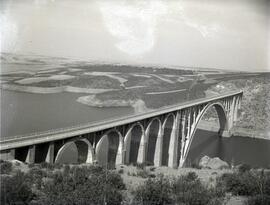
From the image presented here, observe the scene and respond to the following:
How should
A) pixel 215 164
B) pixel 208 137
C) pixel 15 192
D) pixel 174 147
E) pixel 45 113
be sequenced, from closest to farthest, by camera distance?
pixel 15 192 → pixel 45 113 → pixel 215 164 → pixel 174 147 → pixel 208 137

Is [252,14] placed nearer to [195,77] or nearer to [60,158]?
[195,77]

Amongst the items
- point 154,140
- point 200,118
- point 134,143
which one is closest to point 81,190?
point 134,143

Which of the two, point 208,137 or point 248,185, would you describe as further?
point 208,137

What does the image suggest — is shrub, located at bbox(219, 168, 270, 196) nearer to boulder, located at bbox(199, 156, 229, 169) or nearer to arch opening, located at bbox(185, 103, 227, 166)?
boulder, located at bbox(199, 156, 229, 169)

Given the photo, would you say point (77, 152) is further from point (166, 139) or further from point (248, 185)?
point (248, 185)

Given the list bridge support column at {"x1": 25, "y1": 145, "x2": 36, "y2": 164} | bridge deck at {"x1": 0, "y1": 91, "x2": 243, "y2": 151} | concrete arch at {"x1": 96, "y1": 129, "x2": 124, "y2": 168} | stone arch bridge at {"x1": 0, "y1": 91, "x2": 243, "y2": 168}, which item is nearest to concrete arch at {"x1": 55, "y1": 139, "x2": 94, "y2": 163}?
stone arch bridge at {"x1": 0, "y1": 91, "x2": 243, "y2": 168}

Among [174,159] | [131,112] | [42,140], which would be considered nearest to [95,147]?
[131,112]
